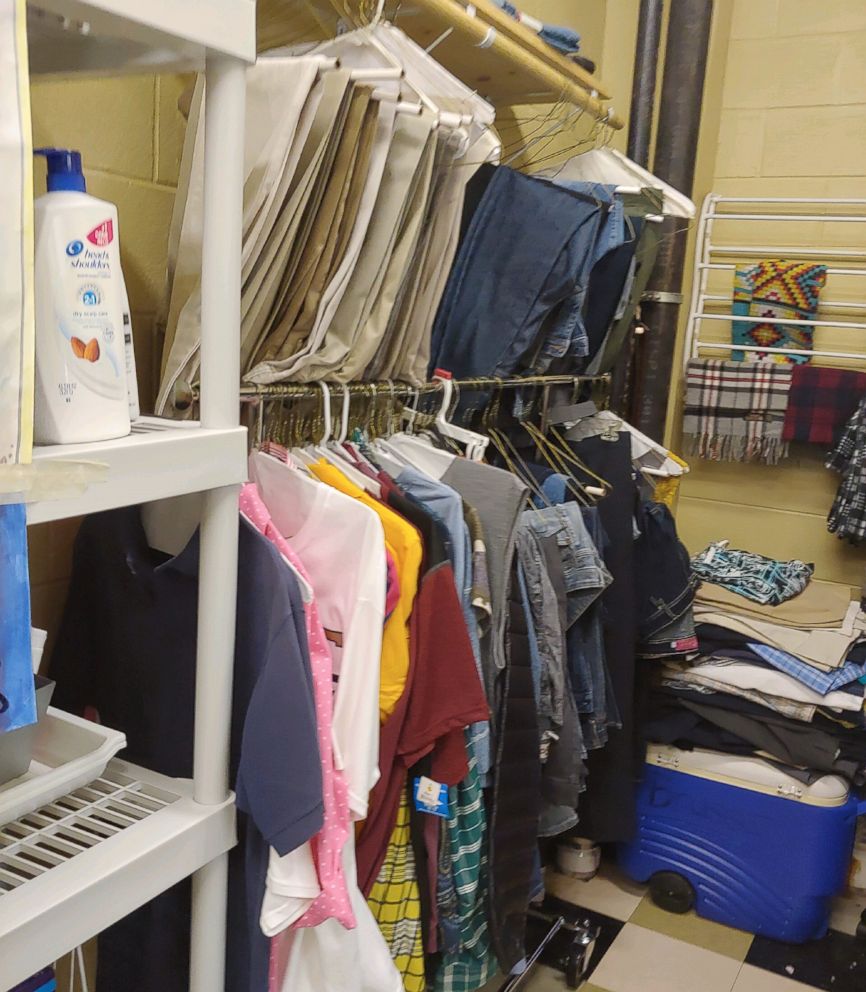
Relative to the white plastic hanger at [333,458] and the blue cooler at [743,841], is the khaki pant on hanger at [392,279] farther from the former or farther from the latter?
the blue cooler at [743,841]

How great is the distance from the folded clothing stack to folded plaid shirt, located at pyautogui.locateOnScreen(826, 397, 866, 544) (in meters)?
0.32

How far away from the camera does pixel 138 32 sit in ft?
2.37

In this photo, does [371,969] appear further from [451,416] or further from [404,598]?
[451,416]

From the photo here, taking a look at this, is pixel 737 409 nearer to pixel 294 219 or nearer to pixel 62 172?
pixel 294 219

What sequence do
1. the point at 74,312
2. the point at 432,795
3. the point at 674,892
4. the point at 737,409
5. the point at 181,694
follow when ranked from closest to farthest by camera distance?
the point at 74,312 → the point at 181,694 → the point at 432,795 → the point at 674,892 → the point at 737,409

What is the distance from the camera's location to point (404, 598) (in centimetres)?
117

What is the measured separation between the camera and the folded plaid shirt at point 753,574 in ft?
7.32

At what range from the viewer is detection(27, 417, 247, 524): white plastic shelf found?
27.0 inches

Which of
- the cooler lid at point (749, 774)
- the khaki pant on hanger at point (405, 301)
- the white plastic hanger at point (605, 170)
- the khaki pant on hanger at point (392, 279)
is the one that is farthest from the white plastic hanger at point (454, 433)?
the cooler lid at point (749, 774)

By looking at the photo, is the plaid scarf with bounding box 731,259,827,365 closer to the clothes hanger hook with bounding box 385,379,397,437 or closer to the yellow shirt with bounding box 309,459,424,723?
the clothes hanger hook with bounding box 385,379,397,437

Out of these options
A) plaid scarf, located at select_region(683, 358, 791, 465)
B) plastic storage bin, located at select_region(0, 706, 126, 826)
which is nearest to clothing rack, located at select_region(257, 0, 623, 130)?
plaid scarf, located at select_region(683, 358, 791, 465)

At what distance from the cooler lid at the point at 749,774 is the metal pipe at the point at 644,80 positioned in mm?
1669

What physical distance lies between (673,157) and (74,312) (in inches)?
85.3

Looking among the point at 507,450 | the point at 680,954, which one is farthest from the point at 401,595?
the point at 680,954
